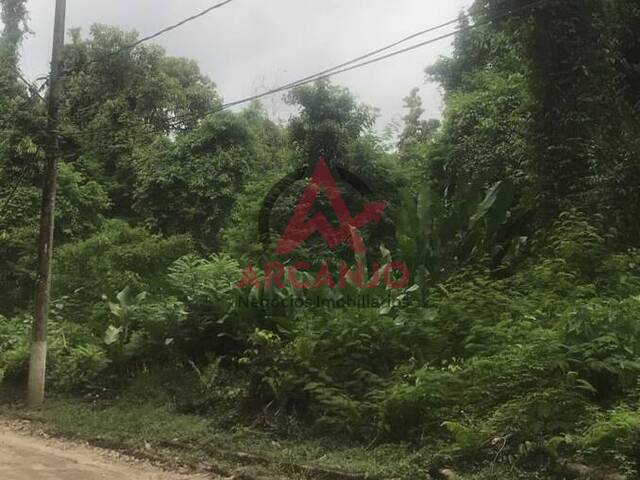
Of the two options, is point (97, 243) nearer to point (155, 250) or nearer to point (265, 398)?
point (155, 250)

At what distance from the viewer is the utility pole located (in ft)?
31.2

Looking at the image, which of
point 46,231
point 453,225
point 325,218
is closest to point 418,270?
point 453,225

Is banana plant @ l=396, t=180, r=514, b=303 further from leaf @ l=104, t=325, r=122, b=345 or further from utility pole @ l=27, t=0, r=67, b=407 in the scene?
utility pole @ l=27, t=0, r=67, b=407

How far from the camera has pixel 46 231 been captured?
9.66m

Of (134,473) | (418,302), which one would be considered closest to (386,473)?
(134,473)

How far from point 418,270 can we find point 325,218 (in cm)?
474

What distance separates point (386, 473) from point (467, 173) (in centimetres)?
863

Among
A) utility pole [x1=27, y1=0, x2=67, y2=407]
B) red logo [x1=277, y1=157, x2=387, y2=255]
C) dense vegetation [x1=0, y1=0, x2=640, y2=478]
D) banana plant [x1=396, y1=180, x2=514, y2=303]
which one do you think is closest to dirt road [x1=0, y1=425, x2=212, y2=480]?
dense vegetation [x1=0, y1=0, x2=640, y2=478]

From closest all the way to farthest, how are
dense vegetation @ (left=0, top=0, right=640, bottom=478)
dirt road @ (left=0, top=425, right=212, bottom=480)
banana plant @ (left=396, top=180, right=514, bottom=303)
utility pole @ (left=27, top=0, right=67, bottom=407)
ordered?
dense vegetation @ (left=0, top=0, right=640, bottom=478), dirt road @ (left=0, top=425, right=212, bottom=480), utility pole @ (left=27, top=0, right=67, bottom=407), banana plant @ (left=396, top=180, right=514, bottom=303)

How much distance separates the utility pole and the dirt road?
173 cm

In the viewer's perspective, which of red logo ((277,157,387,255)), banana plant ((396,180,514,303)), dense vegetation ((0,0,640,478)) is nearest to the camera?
dense vegetation ((0,0,640,478))

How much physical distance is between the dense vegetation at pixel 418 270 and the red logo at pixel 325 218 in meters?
0.25

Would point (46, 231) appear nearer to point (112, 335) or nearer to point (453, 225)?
point (112, 335)

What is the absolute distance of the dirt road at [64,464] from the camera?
19.9 feet
